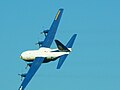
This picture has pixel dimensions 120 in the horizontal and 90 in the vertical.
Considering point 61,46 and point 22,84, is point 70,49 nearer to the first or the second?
point 61,46

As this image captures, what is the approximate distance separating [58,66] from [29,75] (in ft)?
26.0

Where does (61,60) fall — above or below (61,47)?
below

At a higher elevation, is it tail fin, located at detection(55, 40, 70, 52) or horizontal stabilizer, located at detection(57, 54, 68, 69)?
tail fin, located at detection(55, 40, 70, 52)

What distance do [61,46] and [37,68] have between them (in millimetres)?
8215

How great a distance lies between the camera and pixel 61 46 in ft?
649

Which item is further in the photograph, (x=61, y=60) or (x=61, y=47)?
(x=61, y=47)

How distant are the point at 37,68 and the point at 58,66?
8101 mm

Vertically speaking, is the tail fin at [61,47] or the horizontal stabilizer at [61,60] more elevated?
the tail fin at [61,47]

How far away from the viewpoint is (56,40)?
7751 inches

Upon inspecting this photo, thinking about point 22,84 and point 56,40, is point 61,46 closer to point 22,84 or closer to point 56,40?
point 56,40

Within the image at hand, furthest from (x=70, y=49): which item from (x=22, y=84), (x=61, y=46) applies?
(x=22, y=84)

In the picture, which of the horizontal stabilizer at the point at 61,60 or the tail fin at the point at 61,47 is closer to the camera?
the horizontal stabilizer at the point at 61,60

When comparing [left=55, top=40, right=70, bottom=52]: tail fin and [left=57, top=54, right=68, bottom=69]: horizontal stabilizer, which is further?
[left=55, top=40, right=70, bottom=52]: tail fin

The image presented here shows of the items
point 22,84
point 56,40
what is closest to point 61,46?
point 56,40
